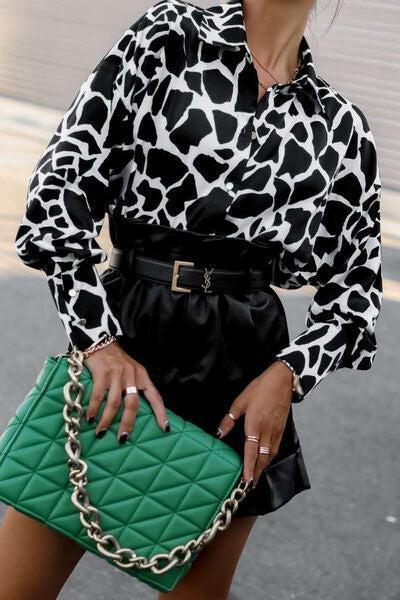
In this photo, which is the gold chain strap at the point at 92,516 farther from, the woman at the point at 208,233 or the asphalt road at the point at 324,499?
the asphalt road at the point at 324,499

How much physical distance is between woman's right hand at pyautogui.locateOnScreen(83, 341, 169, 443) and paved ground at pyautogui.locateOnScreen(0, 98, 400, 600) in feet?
5.94

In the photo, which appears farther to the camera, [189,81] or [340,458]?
[340,458]

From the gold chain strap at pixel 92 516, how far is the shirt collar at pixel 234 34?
0.59 meters

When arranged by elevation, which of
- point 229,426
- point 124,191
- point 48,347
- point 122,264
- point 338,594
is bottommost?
point 48,347

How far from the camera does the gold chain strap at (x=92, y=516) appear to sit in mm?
1693

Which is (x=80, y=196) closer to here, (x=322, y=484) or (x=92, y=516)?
(x=92, y=516)

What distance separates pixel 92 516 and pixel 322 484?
116 inches

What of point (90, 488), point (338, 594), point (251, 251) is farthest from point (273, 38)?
point (338, 594)

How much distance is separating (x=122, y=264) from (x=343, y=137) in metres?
0.47

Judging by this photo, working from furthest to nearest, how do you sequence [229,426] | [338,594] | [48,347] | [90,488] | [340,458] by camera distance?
1. [48,347]
2. [340,458]
3. [338,594]
4. [229,426]
5. [90,488]

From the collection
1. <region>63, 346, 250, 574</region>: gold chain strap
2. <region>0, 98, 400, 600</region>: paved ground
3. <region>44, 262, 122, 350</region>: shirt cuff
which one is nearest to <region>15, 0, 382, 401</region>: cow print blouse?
<region>44, 262, 122, 350</region>: shirt cuff

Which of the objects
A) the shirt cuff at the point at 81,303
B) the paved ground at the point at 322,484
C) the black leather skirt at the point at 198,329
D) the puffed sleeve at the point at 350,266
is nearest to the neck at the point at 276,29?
the puffed sleeve at the point at 350,266

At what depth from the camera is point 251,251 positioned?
1901 mm

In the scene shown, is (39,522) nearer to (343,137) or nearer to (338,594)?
(343,137)
